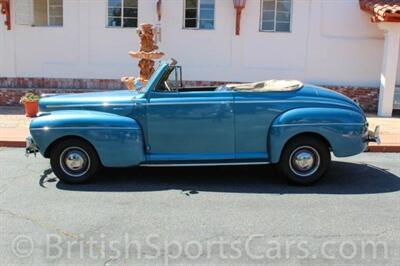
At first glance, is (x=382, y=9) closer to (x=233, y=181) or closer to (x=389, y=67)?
(x=389, y=67)

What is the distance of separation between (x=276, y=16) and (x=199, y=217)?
9789 millimetres

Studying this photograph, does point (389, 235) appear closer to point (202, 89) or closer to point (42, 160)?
point (202, 89)

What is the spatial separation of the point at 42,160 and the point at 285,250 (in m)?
4.96

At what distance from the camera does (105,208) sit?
5.91 metres

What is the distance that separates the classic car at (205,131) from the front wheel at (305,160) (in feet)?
0.04

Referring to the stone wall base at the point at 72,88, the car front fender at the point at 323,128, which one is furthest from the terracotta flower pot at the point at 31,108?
the car front fender at the point at 323,128

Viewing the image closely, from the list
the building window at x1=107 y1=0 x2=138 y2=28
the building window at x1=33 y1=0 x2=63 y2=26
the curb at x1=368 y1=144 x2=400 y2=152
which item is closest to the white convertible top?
the curb at x1=368 y1=144 x2=400 y2=152

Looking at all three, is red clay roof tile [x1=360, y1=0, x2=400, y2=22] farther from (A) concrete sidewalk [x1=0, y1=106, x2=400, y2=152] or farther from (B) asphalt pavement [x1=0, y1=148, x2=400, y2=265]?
(B) asphalt pavement [x1=0, y1=148, x2=400, y2=265]

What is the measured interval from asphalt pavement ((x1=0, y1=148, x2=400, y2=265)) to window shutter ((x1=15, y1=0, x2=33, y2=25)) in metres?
7.73

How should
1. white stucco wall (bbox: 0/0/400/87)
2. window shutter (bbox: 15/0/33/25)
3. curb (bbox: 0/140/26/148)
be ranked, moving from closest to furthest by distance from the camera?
curb (bbox: 0/140/26/148) → white stucco wall (bbox: 0/0/400/87) → window shutter (bbox: 15/0/33/25)

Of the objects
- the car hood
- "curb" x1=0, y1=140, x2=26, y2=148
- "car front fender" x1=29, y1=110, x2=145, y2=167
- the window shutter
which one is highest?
the window shutter

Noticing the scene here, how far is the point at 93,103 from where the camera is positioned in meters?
6.93

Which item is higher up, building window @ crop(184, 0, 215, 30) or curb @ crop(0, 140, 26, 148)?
building window @ crop(184, 0, 215, 30)

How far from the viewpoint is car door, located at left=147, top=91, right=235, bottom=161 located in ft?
21.9
